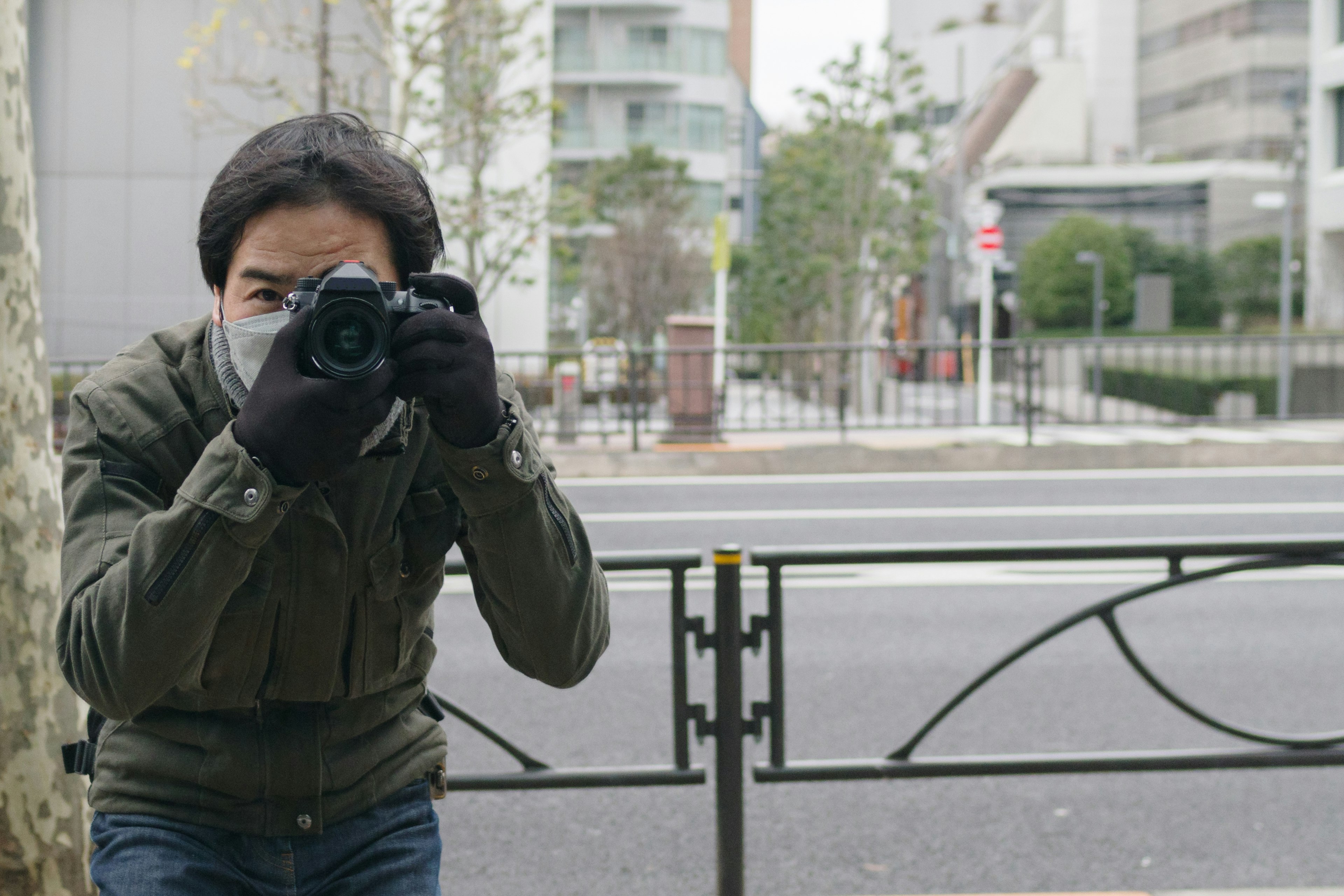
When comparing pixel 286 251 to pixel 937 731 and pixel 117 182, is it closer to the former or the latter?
pixel 937 731

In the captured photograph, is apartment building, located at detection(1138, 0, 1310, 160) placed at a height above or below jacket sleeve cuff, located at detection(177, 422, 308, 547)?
above

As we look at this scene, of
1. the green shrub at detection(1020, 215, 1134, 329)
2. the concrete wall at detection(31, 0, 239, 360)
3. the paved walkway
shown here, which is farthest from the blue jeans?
the green shrub at detection(1020, 215, 1134, 329)

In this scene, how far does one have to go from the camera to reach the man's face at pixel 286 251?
158 centimetres

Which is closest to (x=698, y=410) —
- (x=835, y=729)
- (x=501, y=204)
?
(x=501, y=204)

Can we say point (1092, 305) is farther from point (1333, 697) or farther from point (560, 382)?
point (1333, 697)

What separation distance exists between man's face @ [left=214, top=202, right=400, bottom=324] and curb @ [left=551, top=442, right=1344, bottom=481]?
39.6ft

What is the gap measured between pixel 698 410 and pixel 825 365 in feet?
5.30

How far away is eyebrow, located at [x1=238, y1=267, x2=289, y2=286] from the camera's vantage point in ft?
5.19

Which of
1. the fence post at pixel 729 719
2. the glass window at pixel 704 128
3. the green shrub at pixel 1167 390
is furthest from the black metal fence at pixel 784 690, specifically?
the glass window at pixel 704 128

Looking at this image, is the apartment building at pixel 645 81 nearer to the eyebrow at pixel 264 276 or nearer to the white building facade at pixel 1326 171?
the white building facade at pixel 1326 171

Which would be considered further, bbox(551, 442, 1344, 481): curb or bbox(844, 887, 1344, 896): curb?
bbox(551, 442, 1344, 481): curb

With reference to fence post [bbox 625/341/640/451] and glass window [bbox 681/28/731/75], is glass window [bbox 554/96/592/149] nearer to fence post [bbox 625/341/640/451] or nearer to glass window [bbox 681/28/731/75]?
glass window [bbox 681/28/731/75]

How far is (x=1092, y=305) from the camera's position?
57.7 meters

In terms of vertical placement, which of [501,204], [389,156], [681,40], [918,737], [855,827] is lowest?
[855,827]
